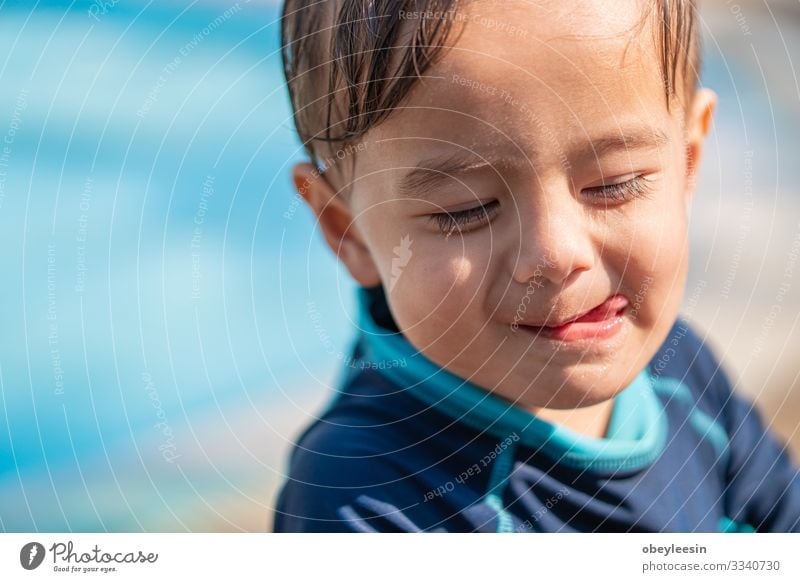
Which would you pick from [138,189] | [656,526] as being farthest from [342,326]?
[656,526]

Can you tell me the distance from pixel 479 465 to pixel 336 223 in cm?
24

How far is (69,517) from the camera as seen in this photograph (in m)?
0.75

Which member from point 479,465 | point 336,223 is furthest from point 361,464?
point 336,223

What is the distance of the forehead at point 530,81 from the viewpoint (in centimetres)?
61

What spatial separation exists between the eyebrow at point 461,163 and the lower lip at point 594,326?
0.12 meters

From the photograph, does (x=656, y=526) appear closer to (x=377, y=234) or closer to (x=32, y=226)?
(x=377, y=234)

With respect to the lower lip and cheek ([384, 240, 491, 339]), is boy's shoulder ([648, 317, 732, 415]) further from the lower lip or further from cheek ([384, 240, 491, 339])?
cheek ([384, 240, 491, 339])

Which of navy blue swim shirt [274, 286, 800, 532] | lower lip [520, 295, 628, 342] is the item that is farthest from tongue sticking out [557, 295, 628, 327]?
navy blue swim shirt [274, 286, 800, 532]

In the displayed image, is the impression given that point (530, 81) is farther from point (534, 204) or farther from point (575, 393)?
point (575, 393)

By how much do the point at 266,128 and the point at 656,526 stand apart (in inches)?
19.0

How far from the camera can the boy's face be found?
618 millimetres

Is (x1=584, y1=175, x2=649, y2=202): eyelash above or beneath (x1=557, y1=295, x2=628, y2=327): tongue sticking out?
above

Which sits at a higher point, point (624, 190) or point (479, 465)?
point (624, 190)

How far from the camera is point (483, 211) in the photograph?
0.66 m
